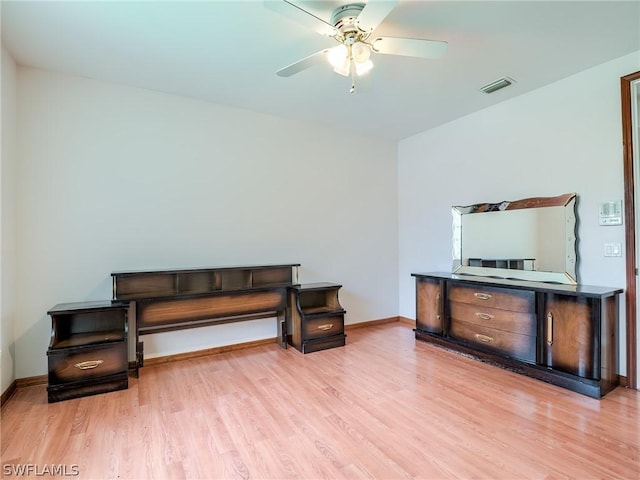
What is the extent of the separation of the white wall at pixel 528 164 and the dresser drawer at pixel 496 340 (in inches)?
28.6

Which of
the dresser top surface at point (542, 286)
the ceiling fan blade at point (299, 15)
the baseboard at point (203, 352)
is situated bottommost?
the baseboard at point (203, 352)

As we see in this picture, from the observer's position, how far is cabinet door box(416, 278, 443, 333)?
378 centimetres

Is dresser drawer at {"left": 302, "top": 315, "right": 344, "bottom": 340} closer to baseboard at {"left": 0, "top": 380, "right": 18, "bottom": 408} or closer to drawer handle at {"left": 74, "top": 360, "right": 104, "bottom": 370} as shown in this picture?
drawer handle at {"left": 74, "top": 360, "right": 104, "bottom": 370}

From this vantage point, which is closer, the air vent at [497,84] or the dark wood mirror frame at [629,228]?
the dark wood mirror frame at [629,228]

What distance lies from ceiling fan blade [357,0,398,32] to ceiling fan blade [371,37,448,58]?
0.46 ft

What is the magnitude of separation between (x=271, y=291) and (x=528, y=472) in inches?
105

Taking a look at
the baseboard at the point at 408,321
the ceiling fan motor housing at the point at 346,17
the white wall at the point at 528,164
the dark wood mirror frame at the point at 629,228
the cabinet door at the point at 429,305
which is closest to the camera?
the ceiling fan motor housing at the point at 346,17

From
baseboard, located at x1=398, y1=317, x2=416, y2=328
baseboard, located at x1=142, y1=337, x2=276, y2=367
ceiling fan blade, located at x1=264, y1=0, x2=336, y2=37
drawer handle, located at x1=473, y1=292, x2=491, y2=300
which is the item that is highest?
ceiling fan blade, located at x1=264, y1=0, x2=336, y2=37

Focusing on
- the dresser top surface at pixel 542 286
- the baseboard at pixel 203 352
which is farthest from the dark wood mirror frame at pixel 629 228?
the baseboard at pixel 203 352

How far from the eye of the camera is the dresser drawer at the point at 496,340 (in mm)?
2912

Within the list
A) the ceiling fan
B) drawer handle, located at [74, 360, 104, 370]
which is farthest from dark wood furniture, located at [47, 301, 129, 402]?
the ceiling fan

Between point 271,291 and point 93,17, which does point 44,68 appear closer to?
point 93,17

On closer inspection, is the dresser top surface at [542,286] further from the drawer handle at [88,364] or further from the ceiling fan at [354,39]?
the drawer handle at [88,364]

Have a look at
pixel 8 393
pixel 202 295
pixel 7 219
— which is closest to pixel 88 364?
pixel 8 393
